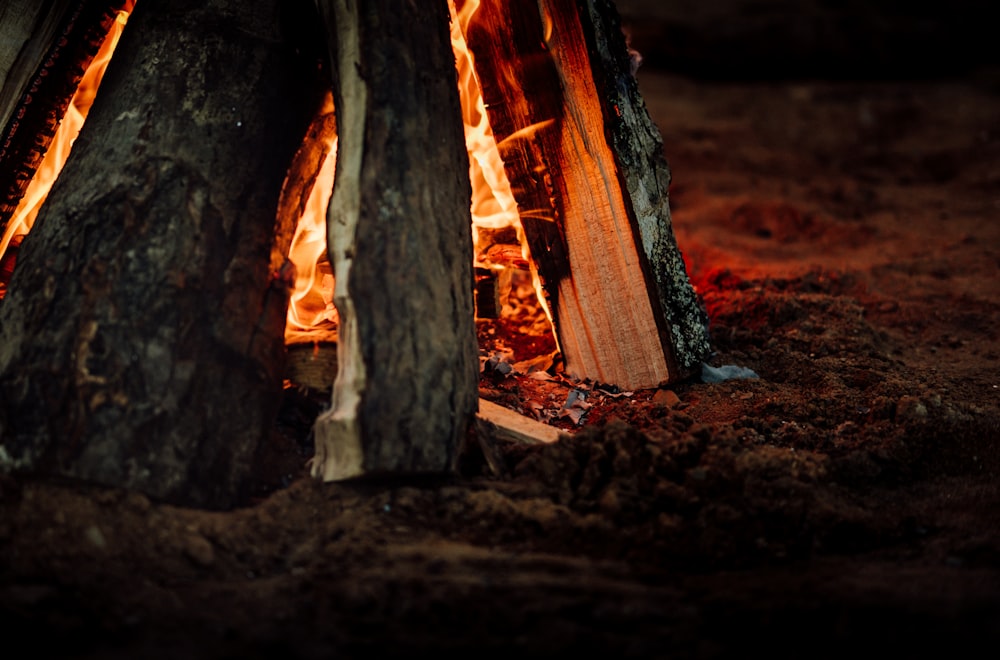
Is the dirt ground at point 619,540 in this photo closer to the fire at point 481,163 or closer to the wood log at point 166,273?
the wood log at point 166,273

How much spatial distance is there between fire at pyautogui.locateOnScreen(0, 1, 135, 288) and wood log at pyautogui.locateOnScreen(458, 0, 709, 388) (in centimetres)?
127

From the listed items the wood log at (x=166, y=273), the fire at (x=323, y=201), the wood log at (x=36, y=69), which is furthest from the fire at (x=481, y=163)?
the wood log at (x=36, y=69)

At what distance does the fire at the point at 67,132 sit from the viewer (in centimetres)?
289

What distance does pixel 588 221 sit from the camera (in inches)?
117

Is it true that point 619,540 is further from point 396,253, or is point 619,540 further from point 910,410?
point 910,410

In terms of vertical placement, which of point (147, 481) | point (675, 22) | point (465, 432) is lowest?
point (147, 481)

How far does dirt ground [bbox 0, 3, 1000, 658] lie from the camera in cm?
168

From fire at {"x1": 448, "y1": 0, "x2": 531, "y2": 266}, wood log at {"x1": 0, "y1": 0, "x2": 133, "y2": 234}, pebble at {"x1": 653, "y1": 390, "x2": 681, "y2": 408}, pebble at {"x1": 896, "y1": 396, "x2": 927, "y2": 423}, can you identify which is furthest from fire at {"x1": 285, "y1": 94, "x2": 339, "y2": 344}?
pebble at {"x1": 896, "y1": 396, "x2": 927, "y2": 423}

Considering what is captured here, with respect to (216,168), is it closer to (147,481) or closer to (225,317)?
(225,317)

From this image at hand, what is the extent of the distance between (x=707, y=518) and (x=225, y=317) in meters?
1.43

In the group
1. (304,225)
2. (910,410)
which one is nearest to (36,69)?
(304,225)

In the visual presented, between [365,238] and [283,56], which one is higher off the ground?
[283,56]

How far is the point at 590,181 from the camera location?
2.93 meters

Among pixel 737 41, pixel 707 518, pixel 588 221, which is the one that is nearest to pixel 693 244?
pixel 588 221
